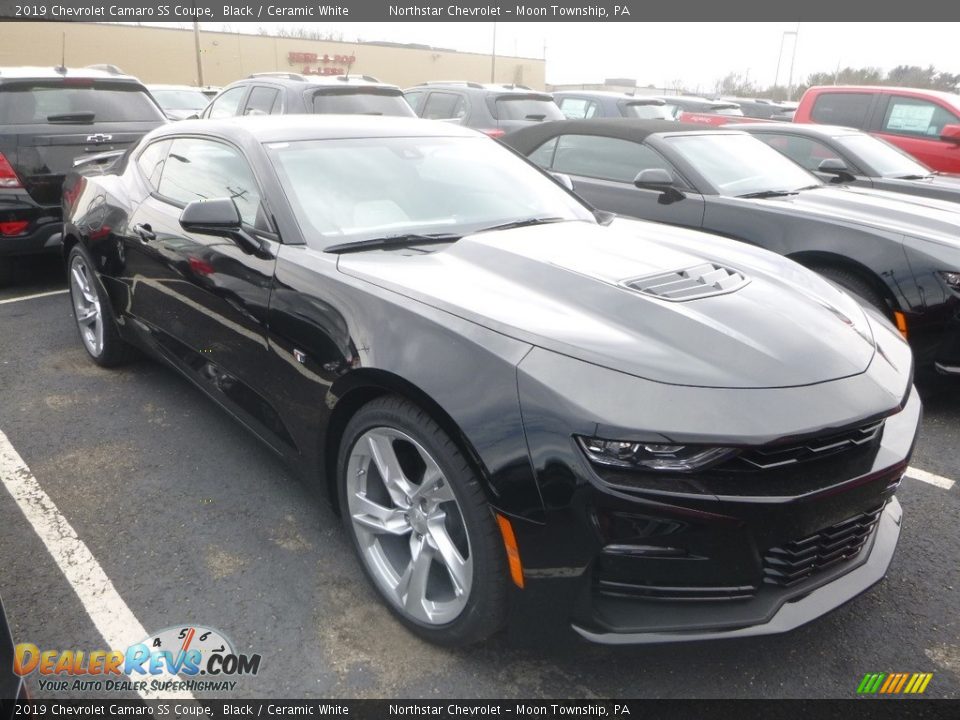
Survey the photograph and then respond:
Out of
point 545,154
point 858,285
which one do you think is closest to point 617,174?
point 545,154

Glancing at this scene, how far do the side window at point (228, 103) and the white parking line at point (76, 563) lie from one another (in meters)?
Answer: 6.57

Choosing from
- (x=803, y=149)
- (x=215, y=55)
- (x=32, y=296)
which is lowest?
(x=32, y=296)

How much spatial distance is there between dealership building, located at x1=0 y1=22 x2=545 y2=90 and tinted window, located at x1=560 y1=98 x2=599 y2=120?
21.3 m

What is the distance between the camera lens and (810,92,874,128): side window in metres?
9.06

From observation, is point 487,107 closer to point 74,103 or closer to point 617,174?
point 617,174

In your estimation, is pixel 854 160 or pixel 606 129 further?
pixel 854 160

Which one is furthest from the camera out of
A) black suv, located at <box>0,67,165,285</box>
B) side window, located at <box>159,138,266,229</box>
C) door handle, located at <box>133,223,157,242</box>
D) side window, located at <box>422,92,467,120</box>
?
side window, located at <box>422,92,467,120</box>

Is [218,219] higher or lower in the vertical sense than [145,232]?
higher

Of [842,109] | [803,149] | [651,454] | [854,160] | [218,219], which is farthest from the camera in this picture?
[842,109]

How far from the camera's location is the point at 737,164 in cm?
556

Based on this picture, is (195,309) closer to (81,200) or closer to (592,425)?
(81,200)

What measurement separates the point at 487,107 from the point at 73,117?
560 cm

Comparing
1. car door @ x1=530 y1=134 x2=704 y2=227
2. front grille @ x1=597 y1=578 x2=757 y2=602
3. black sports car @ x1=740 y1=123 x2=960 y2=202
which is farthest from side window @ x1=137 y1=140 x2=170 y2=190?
black sports car @ x1=740 y1=123 x2=960 y2=202

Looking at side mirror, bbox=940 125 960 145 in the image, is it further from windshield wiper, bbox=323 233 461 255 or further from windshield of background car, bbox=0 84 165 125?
windshield of background car, bbox=0 84 165 125
